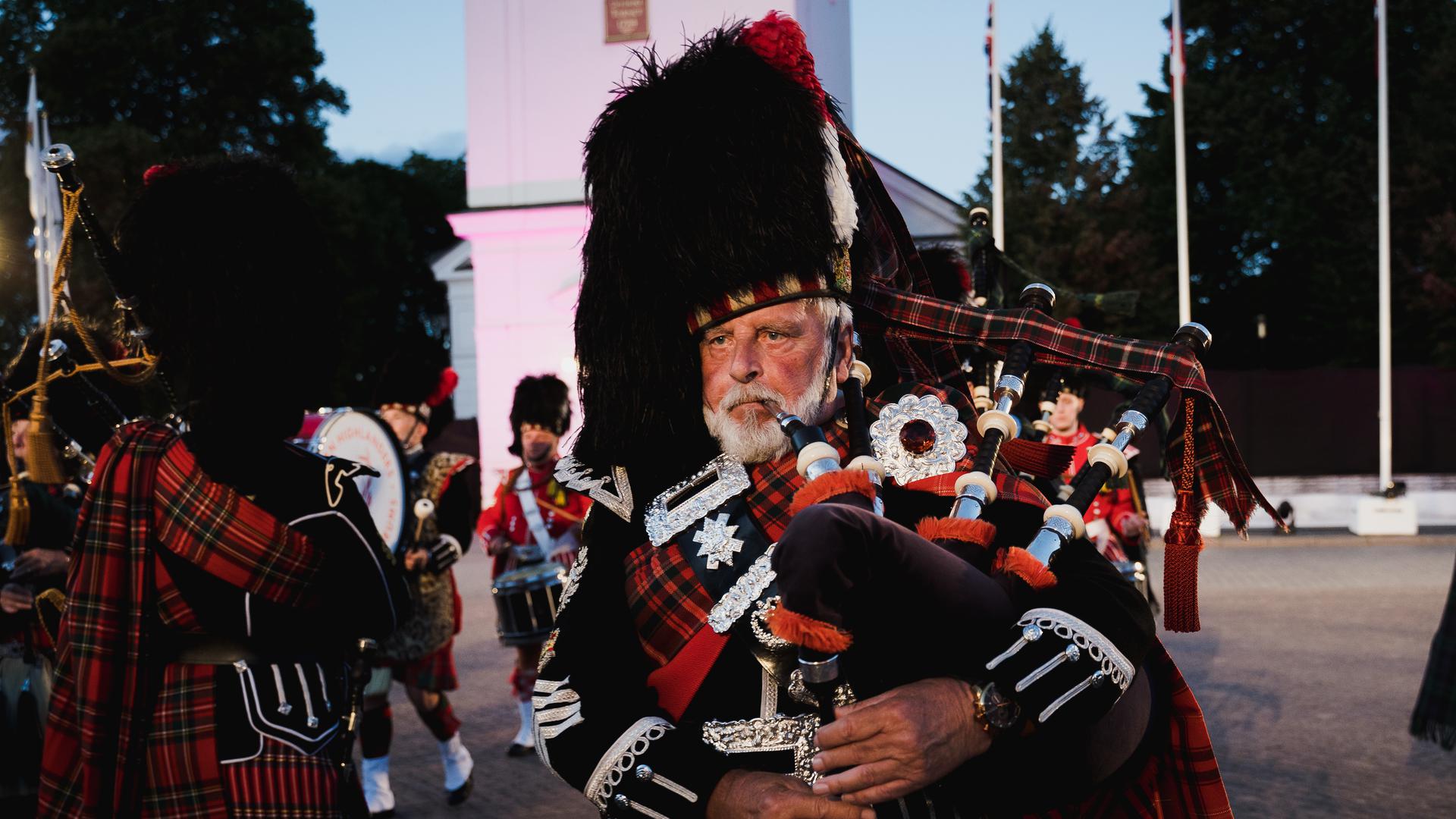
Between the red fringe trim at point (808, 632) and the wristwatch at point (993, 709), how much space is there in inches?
10.3

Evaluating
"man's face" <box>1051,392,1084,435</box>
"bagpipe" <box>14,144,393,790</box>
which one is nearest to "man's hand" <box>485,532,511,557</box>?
"bagpipe" <box>14,144,393,790</box>

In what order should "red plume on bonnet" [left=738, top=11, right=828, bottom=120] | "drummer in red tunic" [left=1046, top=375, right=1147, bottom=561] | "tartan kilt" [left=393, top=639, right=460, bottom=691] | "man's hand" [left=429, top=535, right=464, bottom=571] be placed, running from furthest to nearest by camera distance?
"drummer in red tunic" [left=1046, top=375, right=1147, bottom=561] < "man's hand" [left=429, top=535, right=464, bottom=571] < "tartan kilt" [left=393, top=639, right=460, bottom=691] < "red plume on bonnet" [left=738, top=11, right=828, bottom=120]

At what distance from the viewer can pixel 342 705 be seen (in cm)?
324

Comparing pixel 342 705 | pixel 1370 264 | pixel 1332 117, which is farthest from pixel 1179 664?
pixel 1332 117

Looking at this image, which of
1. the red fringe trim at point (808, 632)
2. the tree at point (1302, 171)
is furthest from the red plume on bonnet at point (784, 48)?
the tree at point (1302, 171)

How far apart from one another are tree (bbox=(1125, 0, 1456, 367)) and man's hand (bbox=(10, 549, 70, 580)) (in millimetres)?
30428

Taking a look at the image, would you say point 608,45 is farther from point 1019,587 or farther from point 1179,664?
point 1019,587

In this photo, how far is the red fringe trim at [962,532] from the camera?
178 cm

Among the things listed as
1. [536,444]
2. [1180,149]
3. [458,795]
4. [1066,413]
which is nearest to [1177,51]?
[1180,149]

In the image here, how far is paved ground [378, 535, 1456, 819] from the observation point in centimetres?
588

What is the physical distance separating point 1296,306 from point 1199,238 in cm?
311

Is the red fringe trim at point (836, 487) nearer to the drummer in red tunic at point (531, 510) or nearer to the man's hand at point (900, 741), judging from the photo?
the man's hand at point (900, 741)

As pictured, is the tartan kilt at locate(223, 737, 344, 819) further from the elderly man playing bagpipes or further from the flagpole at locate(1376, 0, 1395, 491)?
the flagpole at locate(1376, 0, 1395, 491)

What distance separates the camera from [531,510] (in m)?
7.05
